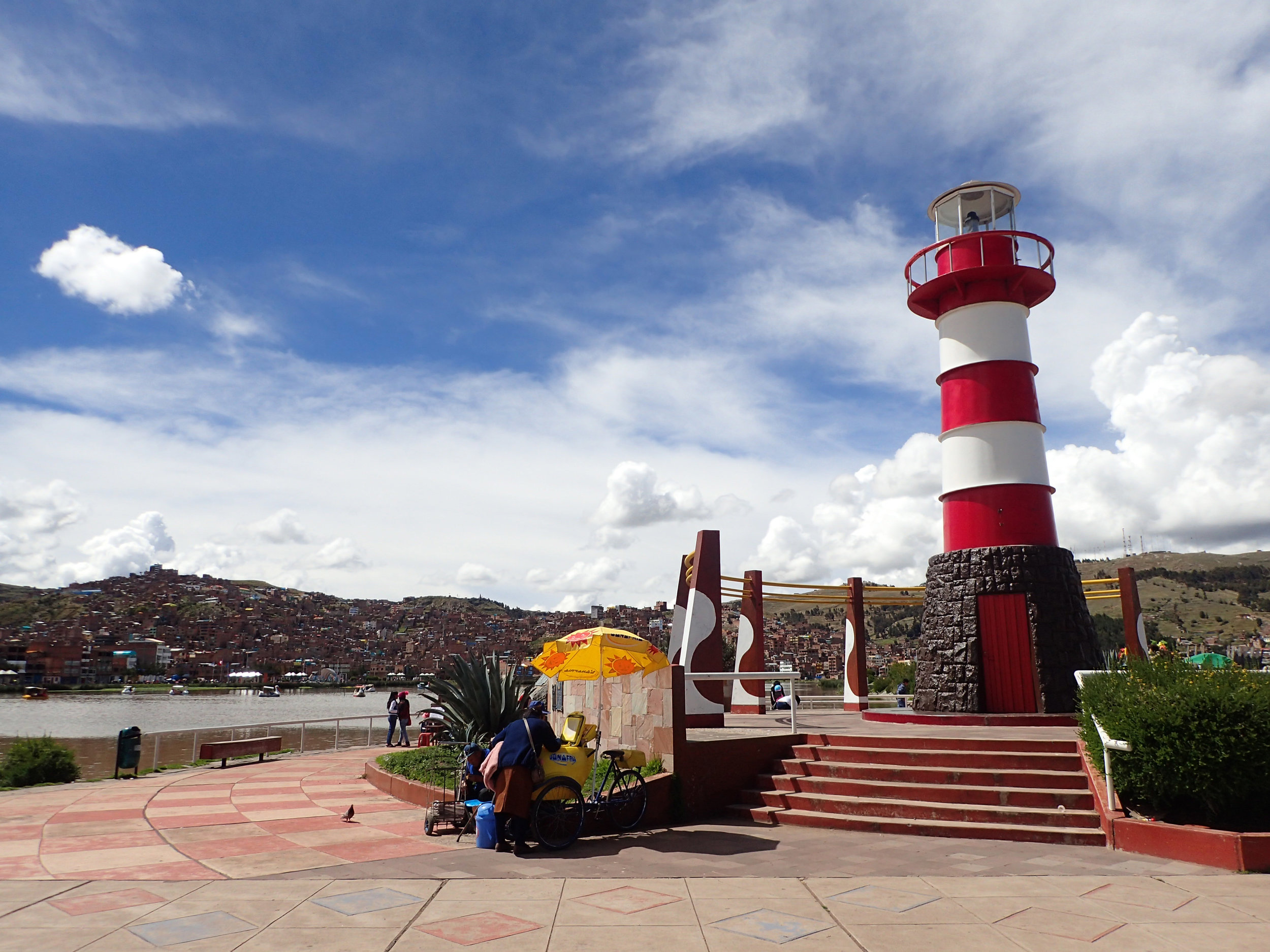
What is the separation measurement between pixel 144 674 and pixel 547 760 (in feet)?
481

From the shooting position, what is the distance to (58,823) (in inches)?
347

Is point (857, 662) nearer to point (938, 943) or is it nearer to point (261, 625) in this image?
point (938, 943)

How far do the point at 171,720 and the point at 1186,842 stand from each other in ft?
186

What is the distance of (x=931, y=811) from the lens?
901cm

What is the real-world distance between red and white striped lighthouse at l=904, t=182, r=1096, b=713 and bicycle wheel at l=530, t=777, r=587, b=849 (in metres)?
8.12

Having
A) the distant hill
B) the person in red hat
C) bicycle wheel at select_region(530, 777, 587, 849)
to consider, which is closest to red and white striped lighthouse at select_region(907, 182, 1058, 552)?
bicycle wheel at select_region(530, 777, 587, 849)

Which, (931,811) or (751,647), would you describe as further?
(751,647)

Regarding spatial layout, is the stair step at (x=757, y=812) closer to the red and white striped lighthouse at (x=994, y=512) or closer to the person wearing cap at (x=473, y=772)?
the person wearing cap at (x=473, y=772)

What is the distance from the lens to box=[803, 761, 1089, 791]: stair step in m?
9.11

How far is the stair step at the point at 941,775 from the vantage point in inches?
359

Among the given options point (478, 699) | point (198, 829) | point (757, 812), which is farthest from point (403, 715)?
point (757, 812)

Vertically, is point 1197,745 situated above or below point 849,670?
below

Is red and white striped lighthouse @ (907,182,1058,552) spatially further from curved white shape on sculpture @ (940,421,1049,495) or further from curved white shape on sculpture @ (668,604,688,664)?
curved white shape on sculpture @ (668,604,688,664)

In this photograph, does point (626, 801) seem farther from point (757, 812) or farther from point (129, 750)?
point (129, 750)
